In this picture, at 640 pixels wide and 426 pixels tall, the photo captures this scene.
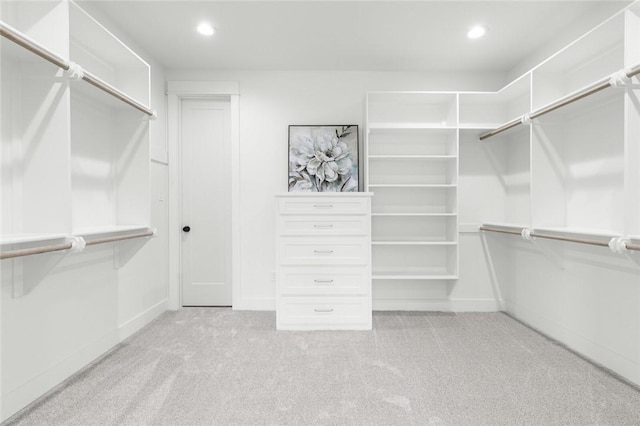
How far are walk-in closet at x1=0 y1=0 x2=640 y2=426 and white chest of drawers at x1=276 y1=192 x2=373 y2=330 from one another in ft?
0.06

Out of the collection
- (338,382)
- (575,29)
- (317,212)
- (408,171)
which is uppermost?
(575,29)

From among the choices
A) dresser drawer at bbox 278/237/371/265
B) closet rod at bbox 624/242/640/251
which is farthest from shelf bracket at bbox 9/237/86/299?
closet rod at bbox 624/242/640/251

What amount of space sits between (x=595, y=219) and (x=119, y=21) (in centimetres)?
376

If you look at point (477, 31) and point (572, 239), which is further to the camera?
point (477, 31)

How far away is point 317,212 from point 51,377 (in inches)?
80.4

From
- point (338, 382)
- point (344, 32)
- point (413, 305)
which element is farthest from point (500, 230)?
point (344, 32)

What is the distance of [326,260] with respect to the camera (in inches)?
111

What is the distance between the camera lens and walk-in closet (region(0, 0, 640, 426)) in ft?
5.41

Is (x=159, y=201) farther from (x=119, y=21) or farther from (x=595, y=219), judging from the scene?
(x=595, y=219)

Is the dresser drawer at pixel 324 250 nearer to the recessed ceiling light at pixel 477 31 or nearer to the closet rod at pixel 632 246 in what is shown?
the closet rod at pixel 632 246

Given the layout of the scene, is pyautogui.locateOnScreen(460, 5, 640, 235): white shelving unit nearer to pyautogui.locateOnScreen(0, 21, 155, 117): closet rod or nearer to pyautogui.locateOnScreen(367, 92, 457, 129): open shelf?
pyautogui.locateOnScreen(367, 92, 457, 129): open shelf

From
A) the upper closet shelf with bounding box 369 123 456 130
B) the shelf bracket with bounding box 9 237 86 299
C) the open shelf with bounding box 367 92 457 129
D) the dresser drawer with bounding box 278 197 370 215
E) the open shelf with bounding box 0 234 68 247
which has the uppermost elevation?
the open shelf with bounding box 367 92 457 129

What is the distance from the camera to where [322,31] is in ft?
8.58

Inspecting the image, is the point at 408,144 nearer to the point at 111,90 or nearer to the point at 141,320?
the point at 111,90
